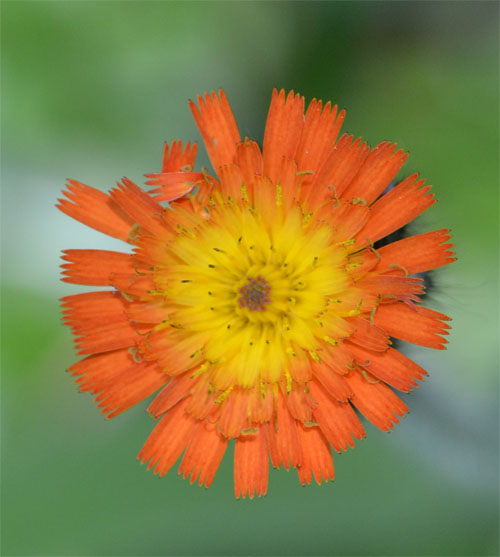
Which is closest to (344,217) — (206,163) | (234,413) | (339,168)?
(339,168)

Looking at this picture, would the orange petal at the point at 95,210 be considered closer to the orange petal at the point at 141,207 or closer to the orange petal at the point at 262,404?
the orange petal at the point at 141,207

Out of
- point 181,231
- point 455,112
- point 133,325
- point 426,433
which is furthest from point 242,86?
point 426,433

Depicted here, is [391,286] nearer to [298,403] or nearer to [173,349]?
[298,403]

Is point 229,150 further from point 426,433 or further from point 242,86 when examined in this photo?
point 426,433

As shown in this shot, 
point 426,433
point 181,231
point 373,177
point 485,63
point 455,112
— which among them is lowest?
point 426,433

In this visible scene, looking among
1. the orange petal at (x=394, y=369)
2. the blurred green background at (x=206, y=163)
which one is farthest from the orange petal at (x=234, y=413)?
the blurred green background at (x=206, y=163)

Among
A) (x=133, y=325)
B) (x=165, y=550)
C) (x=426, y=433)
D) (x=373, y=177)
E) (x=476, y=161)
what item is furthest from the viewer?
(x=165, y=550)
